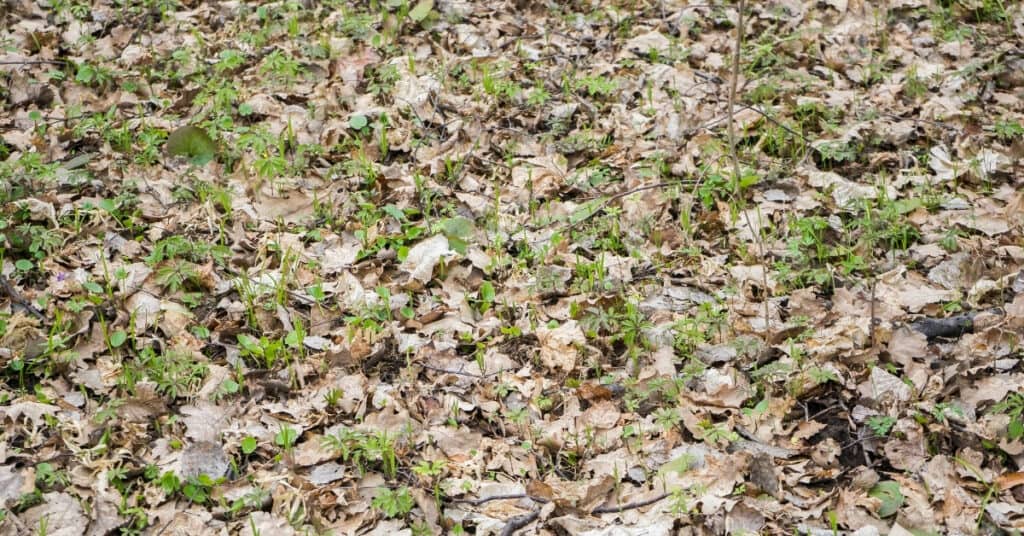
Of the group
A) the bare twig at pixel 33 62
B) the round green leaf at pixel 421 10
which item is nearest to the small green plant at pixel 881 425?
the round green leaf at pixel 421 10

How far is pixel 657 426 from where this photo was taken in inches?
129

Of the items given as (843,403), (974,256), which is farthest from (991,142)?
(843,403)

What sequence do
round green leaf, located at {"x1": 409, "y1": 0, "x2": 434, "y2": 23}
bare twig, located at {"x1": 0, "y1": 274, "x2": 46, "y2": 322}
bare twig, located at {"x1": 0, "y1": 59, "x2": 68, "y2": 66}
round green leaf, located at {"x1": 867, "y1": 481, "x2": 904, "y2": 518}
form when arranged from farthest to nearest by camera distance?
round green leaf, located at {"x1": 409, "y1": 0, "x2": 434, "y2": 23} → bare twig, located at {"x1": 0, "y1": 59, "x2": 68, "y2": 66} → bare twig, located at {"x1": 0, "y1": 274, "x2": 46, "y2": 322} → round green leaf, located at {"x1": 867, "y1": 481, "x2": 904, "y2": 518}

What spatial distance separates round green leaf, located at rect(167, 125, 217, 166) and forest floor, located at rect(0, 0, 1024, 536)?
14mm

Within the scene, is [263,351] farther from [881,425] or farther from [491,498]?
[881,425]

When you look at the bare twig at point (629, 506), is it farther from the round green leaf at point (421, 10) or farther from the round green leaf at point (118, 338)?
the round green leaf at point (421, 10)

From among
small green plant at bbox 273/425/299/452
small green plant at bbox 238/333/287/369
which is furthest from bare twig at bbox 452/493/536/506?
small green plant at bbox 238/333/287/369

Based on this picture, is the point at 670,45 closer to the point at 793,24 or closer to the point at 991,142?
the point at 793,24

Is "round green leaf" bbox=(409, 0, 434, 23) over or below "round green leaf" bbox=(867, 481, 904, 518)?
over

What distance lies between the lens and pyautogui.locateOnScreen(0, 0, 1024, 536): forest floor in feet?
10.1

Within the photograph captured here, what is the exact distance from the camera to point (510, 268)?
419 cm

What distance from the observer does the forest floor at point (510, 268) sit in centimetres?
307

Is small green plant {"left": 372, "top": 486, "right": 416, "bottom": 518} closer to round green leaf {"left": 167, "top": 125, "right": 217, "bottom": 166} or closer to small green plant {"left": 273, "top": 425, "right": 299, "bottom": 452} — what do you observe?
small green plant {"left": 273, "top": 425, "right": 299, "bottom": 452}

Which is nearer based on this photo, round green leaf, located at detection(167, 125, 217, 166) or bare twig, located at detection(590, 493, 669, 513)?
bare twig, located at detection(590, 493, 669, 513)
